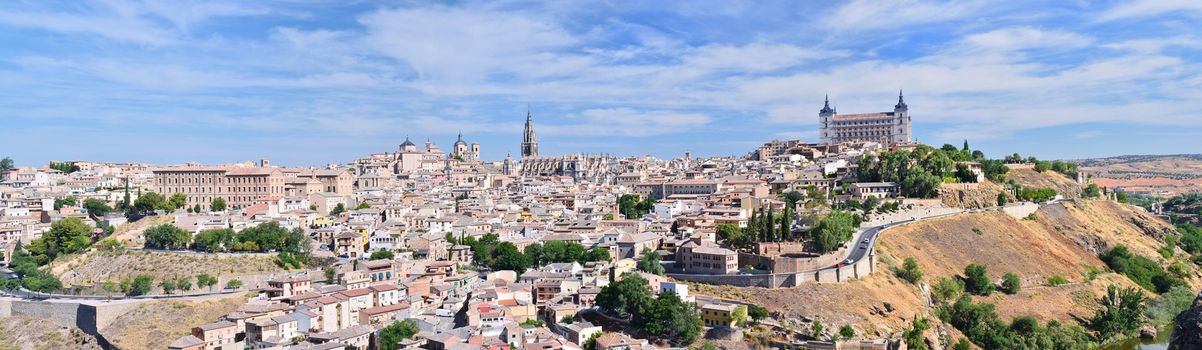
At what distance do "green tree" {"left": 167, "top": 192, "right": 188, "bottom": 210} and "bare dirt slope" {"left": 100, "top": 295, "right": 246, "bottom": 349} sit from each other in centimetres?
1865

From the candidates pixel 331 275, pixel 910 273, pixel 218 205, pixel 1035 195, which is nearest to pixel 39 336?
pixel 331 275

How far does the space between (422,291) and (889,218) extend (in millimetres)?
26229

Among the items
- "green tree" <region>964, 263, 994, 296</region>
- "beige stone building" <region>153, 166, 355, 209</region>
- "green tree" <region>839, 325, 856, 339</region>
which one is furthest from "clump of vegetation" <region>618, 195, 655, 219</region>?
"green tree" <region>839, 325, 856, 339</region>

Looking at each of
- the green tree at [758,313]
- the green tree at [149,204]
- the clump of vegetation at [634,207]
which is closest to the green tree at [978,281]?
the green tree at [758,313]

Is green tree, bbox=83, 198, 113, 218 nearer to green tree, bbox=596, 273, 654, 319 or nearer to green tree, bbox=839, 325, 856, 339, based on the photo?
green tree, bbox=596, 273, 654, 319

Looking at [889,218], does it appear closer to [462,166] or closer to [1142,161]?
[462,166]

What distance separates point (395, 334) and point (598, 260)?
12652mm

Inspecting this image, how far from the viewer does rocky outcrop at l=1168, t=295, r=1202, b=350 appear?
2056cm

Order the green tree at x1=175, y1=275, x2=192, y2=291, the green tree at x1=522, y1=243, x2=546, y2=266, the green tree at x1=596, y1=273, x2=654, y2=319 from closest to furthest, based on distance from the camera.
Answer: the green tree at x1=596, y1=273, x2=654, y2=319, the green tree at x1=175, y1=275, x2=192, y2=291, the green tree at x1=522, y1=243, x2=546, y2=266

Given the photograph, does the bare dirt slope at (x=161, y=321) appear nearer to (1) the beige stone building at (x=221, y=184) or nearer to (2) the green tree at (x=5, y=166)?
(1) the beige stone building at (x=221, y=184)

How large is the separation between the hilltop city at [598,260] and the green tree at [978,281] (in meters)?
0.10

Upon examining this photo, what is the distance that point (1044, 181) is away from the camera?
218ft

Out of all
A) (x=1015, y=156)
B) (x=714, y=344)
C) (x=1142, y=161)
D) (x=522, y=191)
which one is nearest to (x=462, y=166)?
(x=522, y=191)

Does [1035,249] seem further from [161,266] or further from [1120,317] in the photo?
[161,266]
